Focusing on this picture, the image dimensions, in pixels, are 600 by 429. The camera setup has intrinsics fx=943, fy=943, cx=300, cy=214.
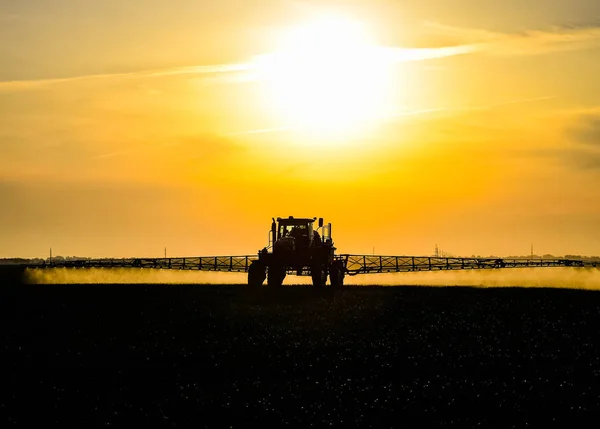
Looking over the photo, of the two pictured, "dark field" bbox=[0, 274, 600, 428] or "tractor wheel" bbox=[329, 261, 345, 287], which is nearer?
"dark field" bbox=[0, 274, 600, 428]

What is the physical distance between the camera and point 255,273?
184ft

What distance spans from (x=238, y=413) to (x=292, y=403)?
1483mm

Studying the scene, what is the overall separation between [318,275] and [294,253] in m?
2.81

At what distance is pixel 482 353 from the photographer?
27.8 meters

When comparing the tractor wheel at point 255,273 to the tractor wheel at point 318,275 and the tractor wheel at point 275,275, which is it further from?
the tractor wheel at point 318,275

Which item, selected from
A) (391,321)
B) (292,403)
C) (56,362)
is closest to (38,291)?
(391,321)

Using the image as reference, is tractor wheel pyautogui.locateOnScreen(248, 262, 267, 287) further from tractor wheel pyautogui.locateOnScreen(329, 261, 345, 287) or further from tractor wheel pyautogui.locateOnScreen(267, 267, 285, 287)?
tractor wheel pyautogui.locateOnScreen(329, 261, 345, 287)

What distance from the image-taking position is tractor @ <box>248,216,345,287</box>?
5394 centimetres

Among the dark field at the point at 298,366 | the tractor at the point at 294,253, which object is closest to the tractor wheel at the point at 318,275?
the tractor at the point at 294,253

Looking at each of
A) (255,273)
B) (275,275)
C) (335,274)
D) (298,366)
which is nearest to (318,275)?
(275,275)

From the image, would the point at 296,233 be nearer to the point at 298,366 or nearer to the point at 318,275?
the point at 318,275

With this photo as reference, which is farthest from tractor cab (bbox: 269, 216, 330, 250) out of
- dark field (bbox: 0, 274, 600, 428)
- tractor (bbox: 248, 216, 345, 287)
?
dark field (bbox: 0, 274, 600, 428)

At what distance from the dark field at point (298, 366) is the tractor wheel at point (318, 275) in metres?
11.3

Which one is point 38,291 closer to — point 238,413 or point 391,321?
point 391,321
